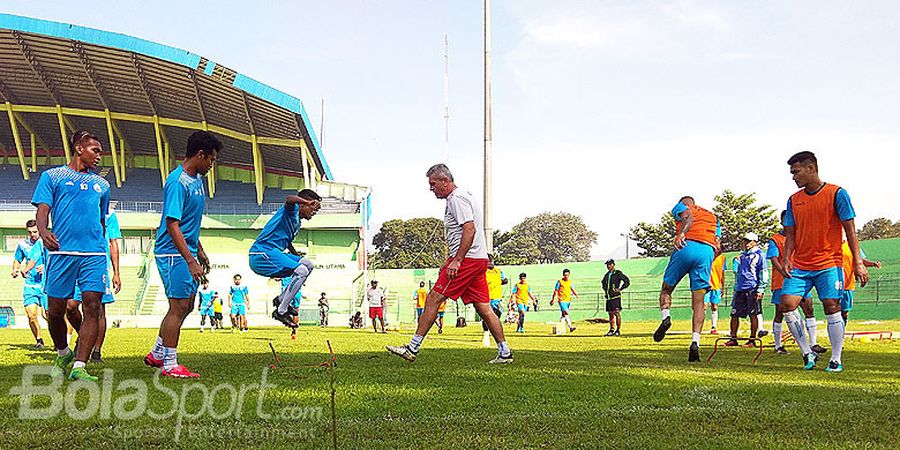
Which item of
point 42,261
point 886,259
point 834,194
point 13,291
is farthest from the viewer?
point 13,291

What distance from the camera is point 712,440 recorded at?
3.74m

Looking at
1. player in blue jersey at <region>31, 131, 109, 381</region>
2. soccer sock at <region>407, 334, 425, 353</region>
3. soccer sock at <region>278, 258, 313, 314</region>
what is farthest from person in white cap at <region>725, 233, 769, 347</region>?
player in blue jersey at <region>31, 131, 109, 381</region>

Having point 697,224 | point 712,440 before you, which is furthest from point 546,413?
point 697,224

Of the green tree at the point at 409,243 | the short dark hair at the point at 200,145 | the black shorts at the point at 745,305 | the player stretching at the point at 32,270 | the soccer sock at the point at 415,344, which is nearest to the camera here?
the short dark hair at the point at 200,145

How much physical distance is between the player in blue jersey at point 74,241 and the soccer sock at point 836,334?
676 cm

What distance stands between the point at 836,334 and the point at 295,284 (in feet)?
19.4

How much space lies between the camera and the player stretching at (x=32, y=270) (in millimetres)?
11391

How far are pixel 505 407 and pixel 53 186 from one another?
14.8 ft

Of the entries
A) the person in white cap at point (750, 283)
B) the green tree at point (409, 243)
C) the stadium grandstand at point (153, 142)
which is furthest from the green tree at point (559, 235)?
the person in white cap at point (750, 283)

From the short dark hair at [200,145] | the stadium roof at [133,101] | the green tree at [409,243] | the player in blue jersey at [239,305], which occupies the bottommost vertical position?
the player in blue jersey at [239,305]

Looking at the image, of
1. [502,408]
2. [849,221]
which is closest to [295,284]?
[502,408]

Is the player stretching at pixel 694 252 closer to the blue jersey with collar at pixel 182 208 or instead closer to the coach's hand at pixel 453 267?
the coach's hand at pixel 453 267

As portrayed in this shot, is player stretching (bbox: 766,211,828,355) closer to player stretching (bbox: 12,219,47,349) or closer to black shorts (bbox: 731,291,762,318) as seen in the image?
black shorts (bbox: 731,291,762,318)

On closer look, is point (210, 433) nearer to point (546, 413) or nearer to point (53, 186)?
point (546, 413)
